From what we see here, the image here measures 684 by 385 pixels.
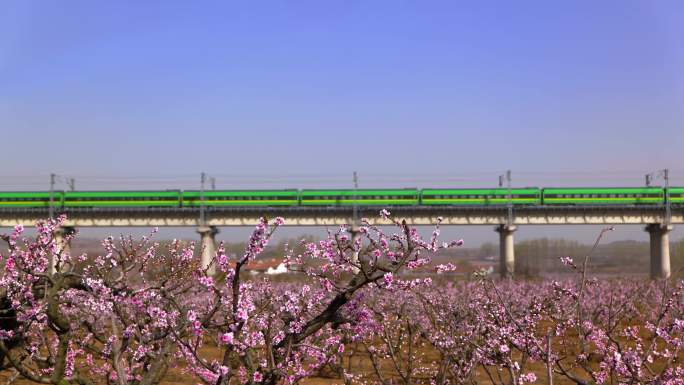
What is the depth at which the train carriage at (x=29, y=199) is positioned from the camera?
154 ft

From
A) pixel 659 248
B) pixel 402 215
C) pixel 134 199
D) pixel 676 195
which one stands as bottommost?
pixel 659 248

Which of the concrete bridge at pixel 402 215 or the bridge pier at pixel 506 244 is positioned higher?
the concrete bridge at pixel 402 215

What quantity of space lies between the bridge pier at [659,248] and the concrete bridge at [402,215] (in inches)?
2.8

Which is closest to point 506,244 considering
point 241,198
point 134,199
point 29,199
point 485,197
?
point 485,197

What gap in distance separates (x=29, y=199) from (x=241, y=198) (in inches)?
668

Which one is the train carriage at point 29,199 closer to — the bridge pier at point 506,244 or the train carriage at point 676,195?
the bridge pier at point 506,244

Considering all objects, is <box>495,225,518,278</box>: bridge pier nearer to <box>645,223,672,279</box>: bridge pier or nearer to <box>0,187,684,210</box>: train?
<box>0,187,684,210</box>: train

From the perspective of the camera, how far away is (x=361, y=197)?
46594 mm

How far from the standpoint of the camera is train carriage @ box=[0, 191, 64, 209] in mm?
46844

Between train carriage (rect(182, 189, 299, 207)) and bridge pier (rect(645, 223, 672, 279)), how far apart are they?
28.7 m

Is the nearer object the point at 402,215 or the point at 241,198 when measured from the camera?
the point at 241,198

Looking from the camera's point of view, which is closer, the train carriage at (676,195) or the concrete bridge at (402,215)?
the train carriage at (676,195)

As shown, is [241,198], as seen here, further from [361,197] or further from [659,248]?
[659,248]

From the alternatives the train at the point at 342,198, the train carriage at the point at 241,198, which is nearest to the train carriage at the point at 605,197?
the train at the point at 342,198
